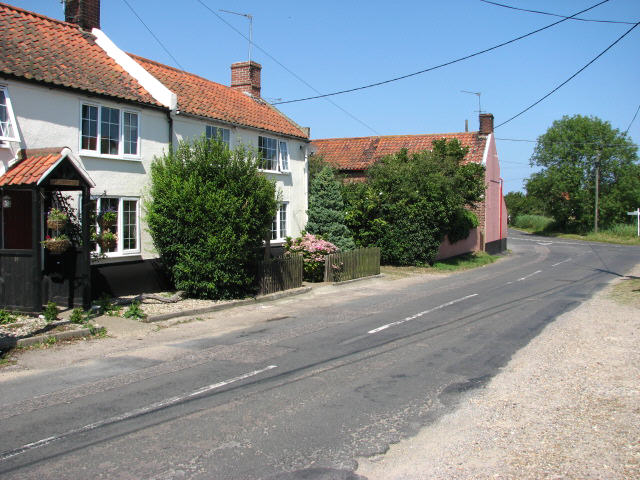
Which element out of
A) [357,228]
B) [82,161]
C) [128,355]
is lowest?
[128,355]

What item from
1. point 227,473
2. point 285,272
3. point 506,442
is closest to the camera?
point 227,473

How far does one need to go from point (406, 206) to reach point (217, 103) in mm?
9842

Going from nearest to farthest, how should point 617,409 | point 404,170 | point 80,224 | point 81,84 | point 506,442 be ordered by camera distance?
point 506,442
point 617,409
point 80,224
point 81,84
point 404,170

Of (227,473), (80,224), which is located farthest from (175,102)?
(227,473)

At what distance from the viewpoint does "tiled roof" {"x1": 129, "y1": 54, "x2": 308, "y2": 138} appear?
18.6 metres

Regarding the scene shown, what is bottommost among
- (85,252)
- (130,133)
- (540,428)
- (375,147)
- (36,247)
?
(540,428)

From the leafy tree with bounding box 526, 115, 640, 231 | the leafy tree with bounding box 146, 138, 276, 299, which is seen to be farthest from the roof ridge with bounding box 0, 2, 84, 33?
the leafy tree with bounding box 526, 115, 640, 231

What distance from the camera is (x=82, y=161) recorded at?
46.1ft

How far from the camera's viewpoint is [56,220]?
456 inches

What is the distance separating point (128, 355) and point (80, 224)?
4.73 meters

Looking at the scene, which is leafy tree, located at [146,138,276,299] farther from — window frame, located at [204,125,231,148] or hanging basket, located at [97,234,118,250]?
window frame, located at [204,125,231,148]

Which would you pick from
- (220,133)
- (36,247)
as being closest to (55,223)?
(36,247)

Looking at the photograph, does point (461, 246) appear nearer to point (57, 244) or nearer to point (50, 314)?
point (57, 244)

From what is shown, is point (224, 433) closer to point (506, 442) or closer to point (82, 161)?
point (506, 442)
